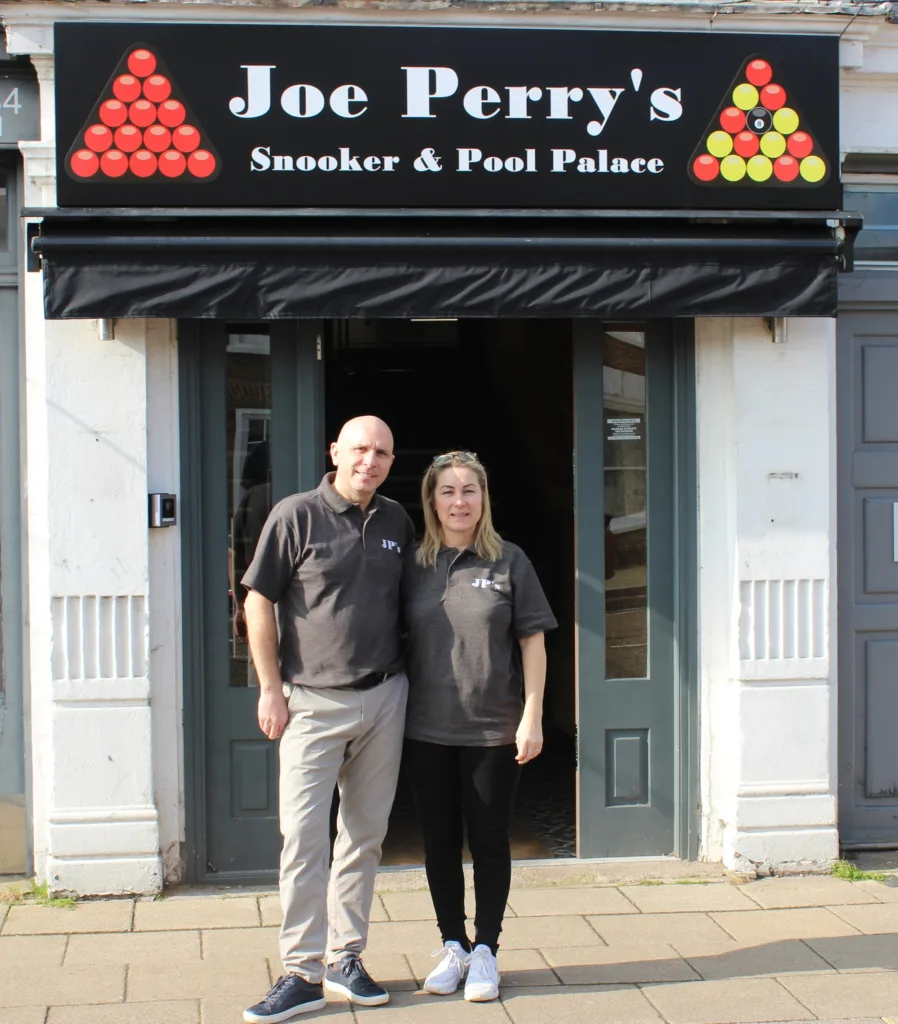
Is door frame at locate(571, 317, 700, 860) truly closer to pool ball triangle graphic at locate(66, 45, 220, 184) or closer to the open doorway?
the open doorway

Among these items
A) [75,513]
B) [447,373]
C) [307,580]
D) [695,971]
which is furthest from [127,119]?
[447,373]

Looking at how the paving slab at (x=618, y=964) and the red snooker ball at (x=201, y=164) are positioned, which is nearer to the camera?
the paving slab at (x=618, y=964)

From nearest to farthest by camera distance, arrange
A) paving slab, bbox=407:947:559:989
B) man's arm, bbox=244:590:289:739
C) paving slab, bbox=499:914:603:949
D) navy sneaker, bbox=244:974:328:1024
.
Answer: navy sneaker, bbox=244:974:328:1024
man's arm, bbox=244:590:289:739
paving slab, bbox=407:947:559:989
paving slab, bbox=499:914:603:949

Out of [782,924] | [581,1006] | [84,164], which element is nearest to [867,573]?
[782,924]

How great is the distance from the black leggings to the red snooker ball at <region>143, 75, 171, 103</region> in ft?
9.07

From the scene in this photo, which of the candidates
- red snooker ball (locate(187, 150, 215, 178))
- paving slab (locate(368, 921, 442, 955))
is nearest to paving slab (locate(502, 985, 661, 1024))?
paving slab (locate(368, 921, 442, 955))

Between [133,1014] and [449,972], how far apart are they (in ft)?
3.40

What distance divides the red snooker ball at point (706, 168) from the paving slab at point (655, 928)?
3.04 meters

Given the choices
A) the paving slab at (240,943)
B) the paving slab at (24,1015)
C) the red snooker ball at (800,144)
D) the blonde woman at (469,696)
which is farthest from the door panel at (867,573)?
the paving slab at (24,1015)

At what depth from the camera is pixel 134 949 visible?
469 centimetres

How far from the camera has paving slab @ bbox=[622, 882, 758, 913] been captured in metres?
5.17

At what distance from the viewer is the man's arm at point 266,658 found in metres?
4.11

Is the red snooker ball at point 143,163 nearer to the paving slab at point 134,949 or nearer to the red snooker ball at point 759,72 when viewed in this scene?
the red snooker ball at point 759,72

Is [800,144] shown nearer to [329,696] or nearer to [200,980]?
[329,696]
